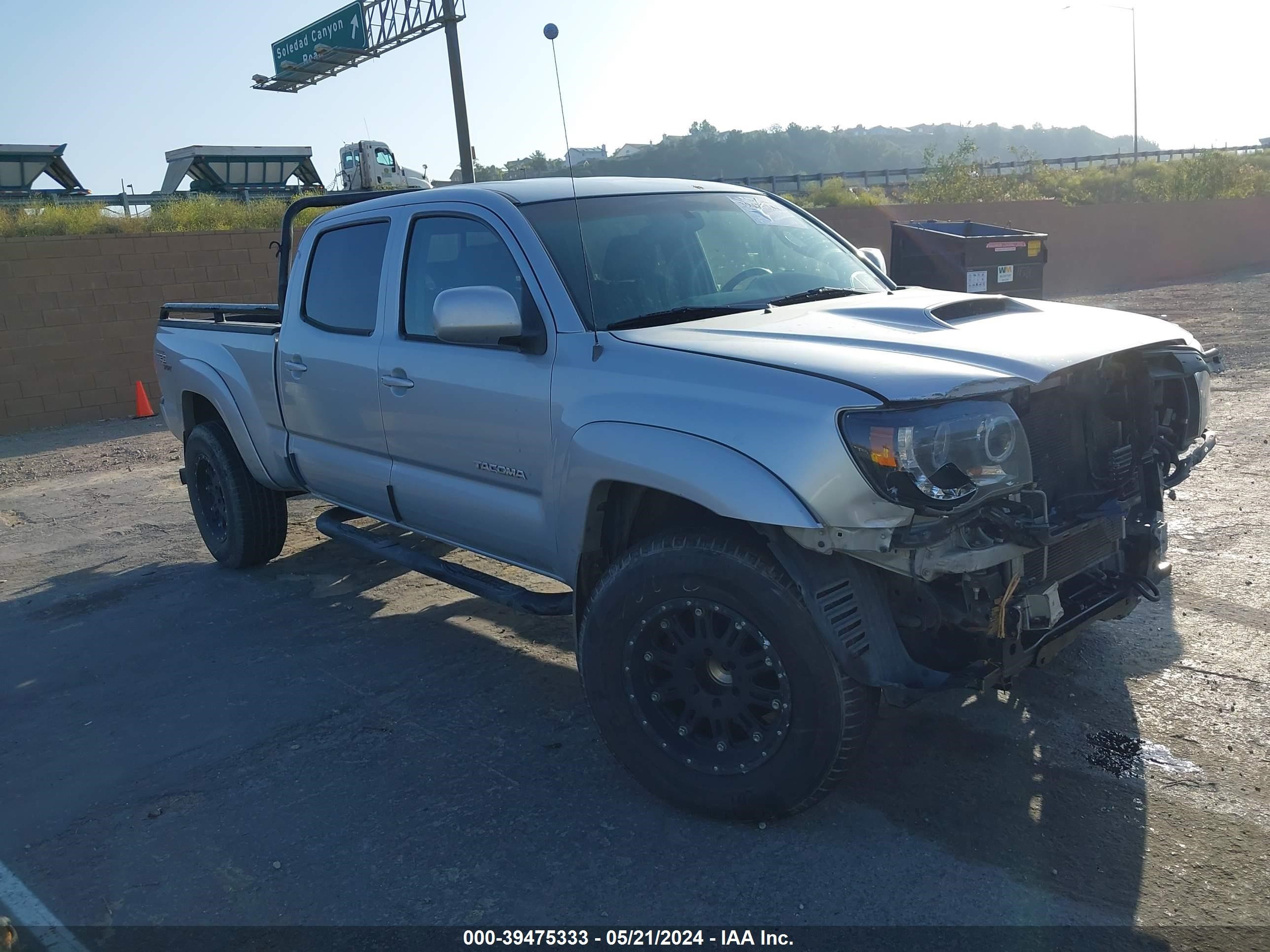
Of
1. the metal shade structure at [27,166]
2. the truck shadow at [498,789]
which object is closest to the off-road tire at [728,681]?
the truck shadow at [498,789]

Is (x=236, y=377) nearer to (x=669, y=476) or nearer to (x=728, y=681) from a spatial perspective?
(x=669, y=476)

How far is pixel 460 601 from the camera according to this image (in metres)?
5.69

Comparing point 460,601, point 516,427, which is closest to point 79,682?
point 460,601

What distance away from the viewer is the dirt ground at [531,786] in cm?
298

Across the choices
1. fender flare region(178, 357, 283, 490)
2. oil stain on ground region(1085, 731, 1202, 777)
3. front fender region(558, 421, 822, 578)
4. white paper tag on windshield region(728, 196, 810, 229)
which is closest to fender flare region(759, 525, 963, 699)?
front fender region(558, 421, 822, 578)

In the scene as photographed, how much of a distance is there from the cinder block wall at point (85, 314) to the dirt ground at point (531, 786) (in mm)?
7791

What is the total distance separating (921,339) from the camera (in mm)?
3344

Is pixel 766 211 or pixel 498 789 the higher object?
pixel 766 211

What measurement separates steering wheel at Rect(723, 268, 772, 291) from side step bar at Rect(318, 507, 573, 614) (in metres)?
1.35

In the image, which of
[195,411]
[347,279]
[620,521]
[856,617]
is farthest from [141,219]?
[856,617]

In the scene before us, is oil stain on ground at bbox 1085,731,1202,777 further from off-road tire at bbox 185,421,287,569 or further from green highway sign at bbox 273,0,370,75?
green highway sign at bbox 273,0,370,75

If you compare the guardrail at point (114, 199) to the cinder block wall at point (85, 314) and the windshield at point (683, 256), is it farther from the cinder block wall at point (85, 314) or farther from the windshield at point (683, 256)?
the windshield at point (683, 256)

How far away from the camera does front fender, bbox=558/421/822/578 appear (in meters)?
2.96

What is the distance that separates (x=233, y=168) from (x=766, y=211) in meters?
26.8
